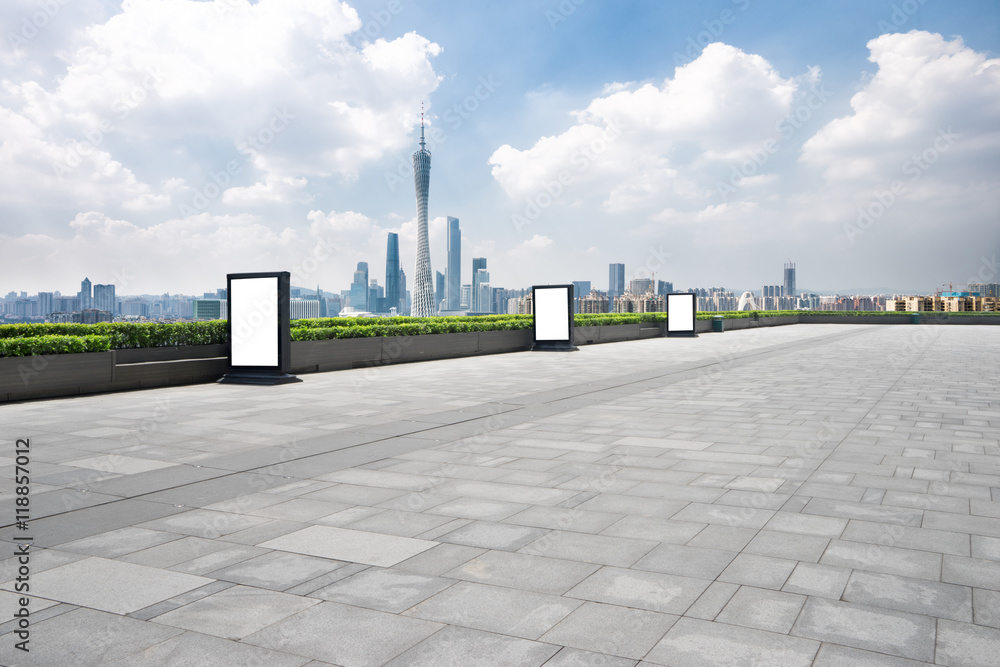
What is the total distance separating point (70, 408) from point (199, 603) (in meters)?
8.17

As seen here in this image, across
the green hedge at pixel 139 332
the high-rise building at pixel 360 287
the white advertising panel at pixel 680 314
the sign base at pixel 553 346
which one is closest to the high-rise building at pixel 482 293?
the high-rise building at pixel 360 287

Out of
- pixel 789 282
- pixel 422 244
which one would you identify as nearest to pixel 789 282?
pixel 789 282

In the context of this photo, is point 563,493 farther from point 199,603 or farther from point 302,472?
point 199,603

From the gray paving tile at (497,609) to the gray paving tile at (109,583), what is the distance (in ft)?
4.26

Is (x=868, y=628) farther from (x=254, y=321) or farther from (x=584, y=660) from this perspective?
(x=254, y=321)

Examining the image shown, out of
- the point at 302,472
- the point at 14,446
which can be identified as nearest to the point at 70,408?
the point at 14,446

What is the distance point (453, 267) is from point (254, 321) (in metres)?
184

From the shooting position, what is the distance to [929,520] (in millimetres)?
4973

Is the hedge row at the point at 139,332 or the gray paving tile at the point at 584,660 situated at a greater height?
the hedge row at the point at 139,332

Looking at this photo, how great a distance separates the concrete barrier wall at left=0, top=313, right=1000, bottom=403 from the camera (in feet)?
36.2

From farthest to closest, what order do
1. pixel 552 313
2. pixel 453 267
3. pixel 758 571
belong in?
pixel 453 267
pixel 552 313
pixel 758 571

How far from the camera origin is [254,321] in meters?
13.4

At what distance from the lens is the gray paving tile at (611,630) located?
3.11m

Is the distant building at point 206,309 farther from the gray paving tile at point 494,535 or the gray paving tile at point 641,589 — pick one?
the gray paving tile at point 641,589
